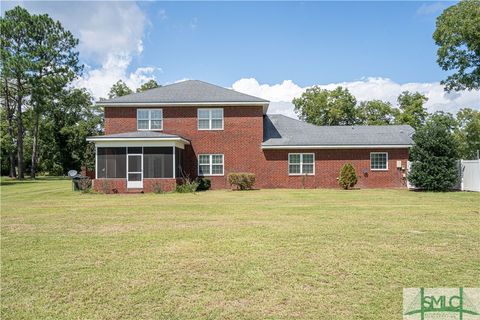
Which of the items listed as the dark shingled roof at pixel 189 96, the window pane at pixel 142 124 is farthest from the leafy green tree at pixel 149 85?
the window pane at pixel 142 124

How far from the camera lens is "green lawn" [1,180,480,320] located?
4434 millimetres

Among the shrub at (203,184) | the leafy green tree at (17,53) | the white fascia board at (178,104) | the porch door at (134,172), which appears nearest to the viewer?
the porch door at (134,172)

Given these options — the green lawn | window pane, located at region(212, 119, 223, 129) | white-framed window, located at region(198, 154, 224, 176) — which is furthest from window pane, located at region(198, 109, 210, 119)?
the green lawn

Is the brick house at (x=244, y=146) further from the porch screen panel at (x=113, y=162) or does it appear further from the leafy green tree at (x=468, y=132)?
the leafy green tree at (x=468, y=132)

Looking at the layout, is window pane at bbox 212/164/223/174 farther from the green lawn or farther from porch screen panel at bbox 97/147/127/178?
the green lawn

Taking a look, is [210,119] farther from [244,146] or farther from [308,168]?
[308,168]

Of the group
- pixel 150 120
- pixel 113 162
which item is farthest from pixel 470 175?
pixel 113 162

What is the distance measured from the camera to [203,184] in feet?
84.1

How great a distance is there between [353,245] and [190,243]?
10.2 ft

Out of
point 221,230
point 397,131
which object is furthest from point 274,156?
point 221,230

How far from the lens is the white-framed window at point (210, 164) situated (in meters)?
26.5

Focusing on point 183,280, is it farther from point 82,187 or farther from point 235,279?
point 82,187

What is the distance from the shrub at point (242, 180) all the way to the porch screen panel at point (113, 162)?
650 cm

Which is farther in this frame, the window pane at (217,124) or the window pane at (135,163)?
the window pane at (217,124)
